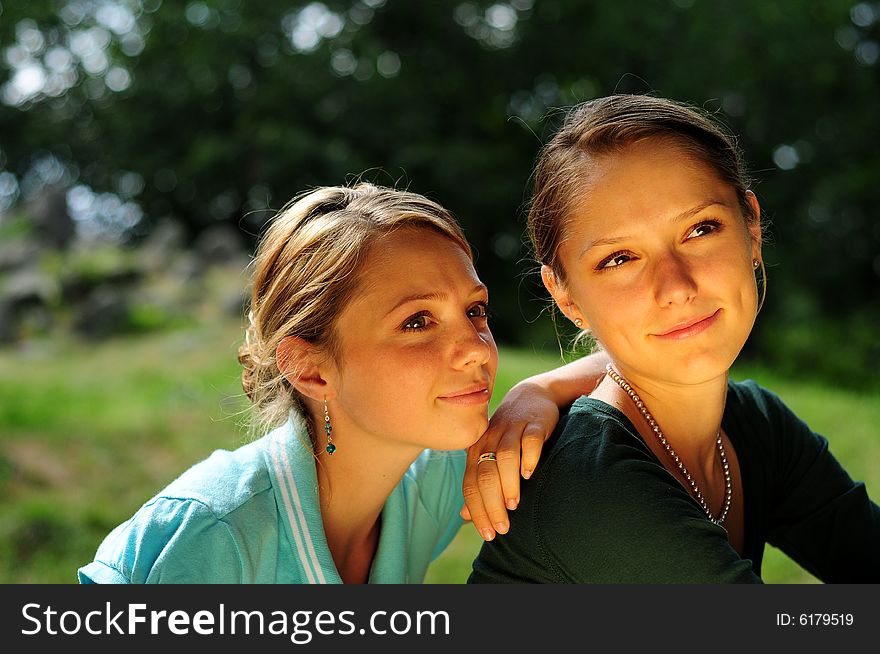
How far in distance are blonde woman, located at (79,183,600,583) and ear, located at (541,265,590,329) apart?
139 millimetres

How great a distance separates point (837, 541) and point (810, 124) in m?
10.5

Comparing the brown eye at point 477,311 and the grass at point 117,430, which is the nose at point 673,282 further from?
the grass at point 117,430

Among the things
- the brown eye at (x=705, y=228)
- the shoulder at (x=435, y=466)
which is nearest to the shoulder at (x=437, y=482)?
the shoulder at (x=435, y=466)

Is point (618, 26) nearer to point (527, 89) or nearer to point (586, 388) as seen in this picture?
point (527, 89)

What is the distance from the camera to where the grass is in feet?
13.9

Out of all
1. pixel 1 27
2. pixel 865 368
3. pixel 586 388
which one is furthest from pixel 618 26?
pixel 586 388

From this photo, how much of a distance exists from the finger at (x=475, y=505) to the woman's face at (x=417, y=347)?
0.19 feet

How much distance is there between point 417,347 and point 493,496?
1.08ft

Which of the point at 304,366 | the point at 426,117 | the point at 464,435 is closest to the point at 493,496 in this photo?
the point at 464,435

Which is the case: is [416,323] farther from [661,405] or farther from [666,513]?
[666,513]

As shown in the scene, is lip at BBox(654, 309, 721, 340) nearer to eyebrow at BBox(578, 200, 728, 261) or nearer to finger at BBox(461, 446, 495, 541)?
eyebrow at BBox(578, 200, 728, 261)

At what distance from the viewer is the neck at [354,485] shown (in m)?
A: 1.94

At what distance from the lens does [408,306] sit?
1.81 metres

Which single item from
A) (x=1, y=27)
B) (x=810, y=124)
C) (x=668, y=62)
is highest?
(x=1, y=27)
